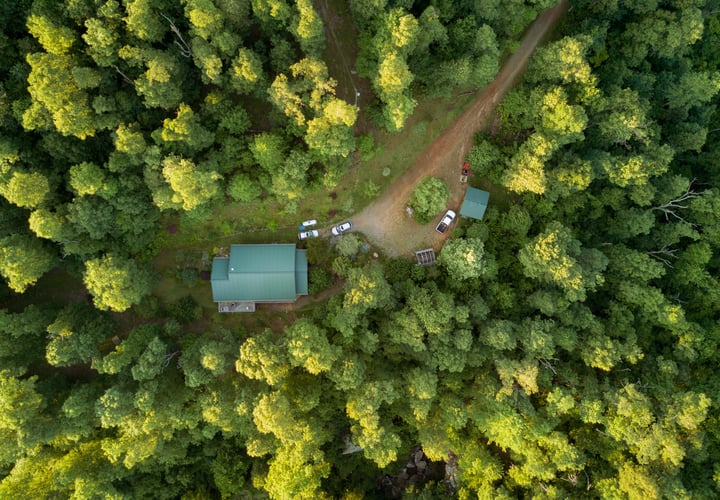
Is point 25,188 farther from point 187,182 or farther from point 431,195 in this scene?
point 431,195

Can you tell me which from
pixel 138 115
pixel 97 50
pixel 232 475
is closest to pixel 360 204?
pixel 138 115

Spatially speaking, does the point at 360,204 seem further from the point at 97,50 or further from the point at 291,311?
the point at 97,50

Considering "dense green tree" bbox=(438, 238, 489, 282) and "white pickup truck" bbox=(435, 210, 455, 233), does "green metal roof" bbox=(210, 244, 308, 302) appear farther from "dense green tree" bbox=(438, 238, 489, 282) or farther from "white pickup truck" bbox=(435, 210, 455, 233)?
"dense green tree" bbox=(438, 238, 489, 282)

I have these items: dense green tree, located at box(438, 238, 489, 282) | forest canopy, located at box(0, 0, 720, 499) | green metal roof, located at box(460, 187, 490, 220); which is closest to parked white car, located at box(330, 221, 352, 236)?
forest canopy, located at box(0, 0, 720, 499)

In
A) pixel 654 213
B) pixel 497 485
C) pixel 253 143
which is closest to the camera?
pixel 253 143

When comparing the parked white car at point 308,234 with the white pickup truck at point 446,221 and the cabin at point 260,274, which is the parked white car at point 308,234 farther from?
the white pickup truck at point 446,221

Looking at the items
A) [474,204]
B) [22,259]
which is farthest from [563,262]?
[22,259]

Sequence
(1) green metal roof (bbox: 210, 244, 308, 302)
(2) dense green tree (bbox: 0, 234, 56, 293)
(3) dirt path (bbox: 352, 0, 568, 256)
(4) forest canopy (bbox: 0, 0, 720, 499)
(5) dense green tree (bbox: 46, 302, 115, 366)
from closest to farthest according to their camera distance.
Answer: (2) dense green tree (bbox: 0, 234, 56, 293)
(4) forest canopy (bbox: 0, 0, 720, 499)
(5) dense green tree (bbox: 46, 302, 115, 366)
(1) green metal roof (bbox: 210, 244, 308, 302)
(3) dirt path (bbox: 352, 0, 568, 256)
